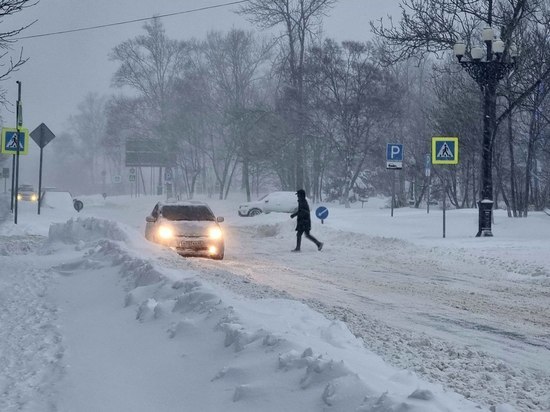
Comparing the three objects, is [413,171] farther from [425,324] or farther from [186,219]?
[425,324]

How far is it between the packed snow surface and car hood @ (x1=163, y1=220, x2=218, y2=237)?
1.84 m

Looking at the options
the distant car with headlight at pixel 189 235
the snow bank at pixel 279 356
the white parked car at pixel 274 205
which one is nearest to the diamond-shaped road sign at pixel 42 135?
the distant car with headlight at pixel 189 235

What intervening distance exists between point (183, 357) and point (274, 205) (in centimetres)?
3785

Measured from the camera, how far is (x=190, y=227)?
17.9 metres

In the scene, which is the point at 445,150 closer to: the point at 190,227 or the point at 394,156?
the point at 394,156

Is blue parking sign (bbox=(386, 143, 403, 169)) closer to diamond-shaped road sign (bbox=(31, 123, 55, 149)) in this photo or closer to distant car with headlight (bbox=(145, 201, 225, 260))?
distant car with headlight (bbox=(145, 201, 225, 260))

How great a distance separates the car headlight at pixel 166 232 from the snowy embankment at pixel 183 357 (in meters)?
7.34

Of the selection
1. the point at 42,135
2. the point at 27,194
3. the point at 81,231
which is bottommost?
the point at 81,231

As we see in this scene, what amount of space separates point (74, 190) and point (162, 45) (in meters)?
78.6

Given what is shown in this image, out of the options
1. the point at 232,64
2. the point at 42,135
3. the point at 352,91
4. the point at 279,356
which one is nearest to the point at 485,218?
the point at 42,135

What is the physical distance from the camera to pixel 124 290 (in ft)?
32.2

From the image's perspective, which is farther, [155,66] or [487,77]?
[155,66]

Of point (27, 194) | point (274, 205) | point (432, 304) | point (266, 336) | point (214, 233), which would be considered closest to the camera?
point (266, 336)

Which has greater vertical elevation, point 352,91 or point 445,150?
point 352,91
